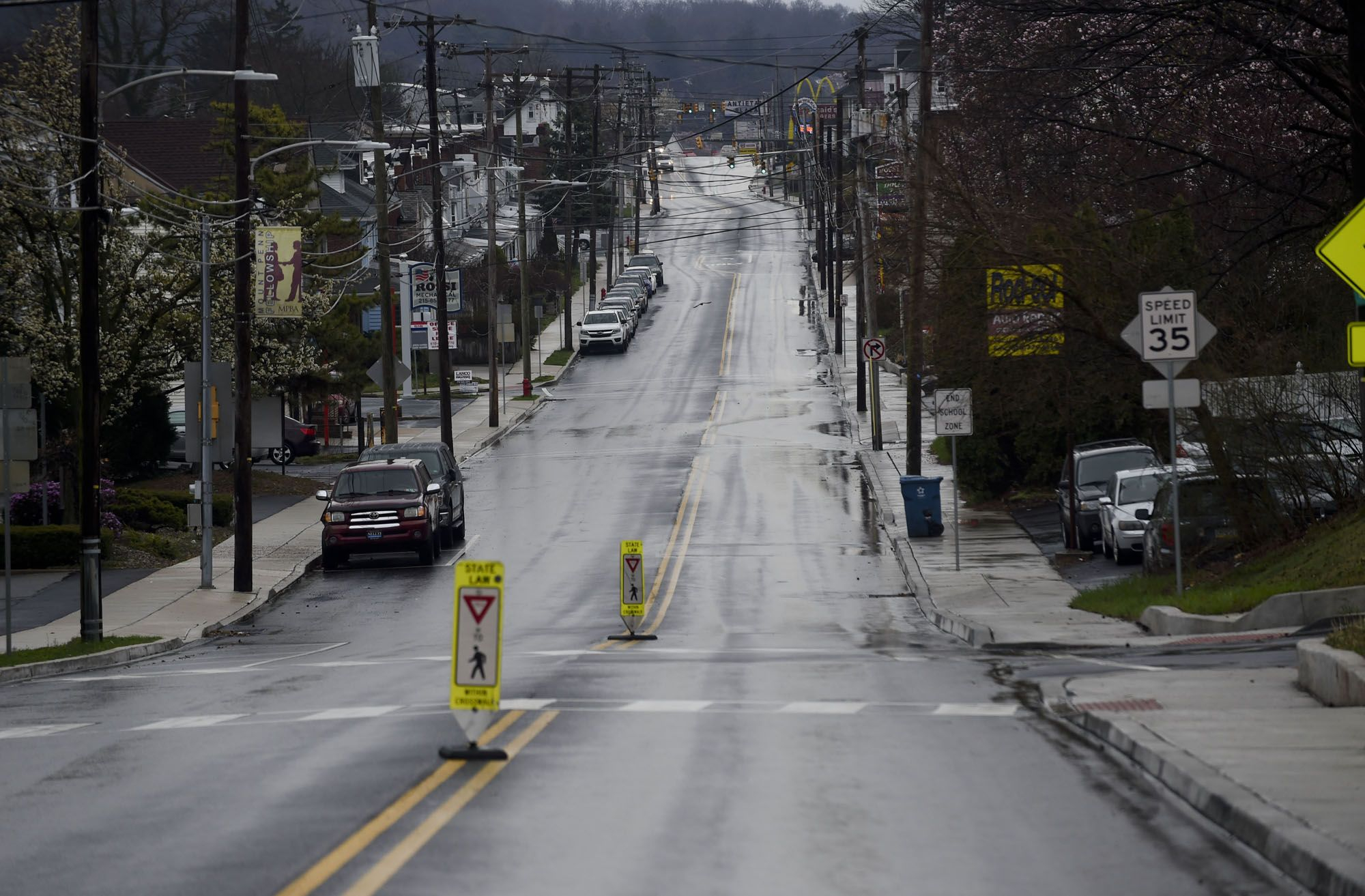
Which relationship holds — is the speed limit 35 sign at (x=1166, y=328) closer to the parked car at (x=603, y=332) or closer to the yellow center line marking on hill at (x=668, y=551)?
the yellow center line marking on hill at (x=668, y=551)

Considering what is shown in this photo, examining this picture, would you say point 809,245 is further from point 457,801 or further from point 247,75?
point 457,801

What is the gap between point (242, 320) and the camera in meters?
28.4

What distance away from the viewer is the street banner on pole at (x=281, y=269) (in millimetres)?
32281

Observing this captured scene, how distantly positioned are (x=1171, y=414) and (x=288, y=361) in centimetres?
2912

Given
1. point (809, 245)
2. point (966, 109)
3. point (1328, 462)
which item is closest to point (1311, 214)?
point (966, 109)

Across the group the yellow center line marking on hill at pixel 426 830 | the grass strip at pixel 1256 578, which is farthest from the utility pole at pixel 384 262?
the yellow center line marking on hill at pixel 426 830

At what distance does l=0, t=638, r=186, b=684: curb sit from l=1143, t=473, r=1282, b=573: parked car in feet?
43.4

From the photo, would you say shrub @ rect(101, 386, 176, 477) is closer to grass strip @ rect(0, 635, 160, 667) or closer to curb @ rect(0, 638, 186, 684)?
grass strip @ rect(0, 635, 160, 667)

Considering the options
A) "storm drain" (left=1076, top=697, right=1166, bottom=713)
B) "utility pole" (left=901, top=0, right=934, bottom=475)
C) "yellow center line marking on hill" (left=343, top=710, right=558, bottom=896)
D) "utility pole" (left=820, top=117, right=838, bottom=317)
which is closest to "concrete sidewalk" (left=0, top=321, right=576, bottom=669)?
"yellow center line marking on hill" (left=343, top=710, right=558, bottom=896)

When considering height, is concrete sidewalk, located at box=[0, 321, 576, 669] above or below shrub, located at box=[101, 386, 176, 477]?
below

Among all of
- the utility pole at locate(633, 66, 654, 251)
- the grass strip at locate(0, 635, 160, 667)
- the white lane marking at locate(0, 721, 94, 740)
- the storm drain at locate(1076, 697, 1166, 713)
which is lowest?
the grass strip at locate(0, 635, 160, 667)

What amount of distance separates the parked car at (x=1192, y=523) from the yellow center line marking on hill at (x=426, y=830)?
13.3m

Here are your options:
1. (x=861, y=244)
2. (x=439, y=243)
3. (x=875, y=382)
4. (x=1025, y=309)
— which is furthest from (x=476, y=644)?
(x=875, y=382)

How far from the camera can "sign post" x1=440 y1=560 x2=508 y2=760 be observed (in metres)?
10.4
